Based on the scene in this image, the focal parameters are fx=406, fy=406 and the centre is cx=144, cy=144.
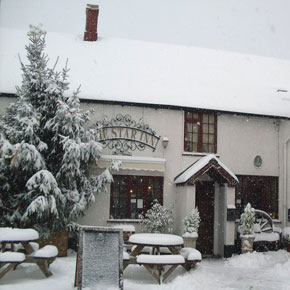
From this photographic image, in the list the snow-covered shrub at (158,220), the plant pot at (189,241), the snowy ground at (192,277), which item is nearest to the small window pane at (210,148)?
the snow-covered shrub at (158,220)

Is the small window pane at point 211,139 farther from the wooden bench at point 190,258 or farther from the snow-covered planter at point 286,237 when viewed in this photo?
the wooden bench at point 190,258

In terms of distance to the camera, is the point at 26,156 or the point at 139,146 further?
the point at 139,146

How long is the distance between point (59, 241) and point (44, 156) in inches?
105

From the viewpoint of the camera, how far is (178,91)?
15633 mm

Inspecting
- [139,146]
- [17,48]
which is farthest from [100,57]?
[139,146]

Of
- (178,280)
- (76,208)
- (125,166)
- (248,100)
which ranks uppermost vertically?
(248,100)

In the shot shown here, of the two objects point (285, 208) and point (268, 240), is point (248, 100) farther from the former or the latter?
point (268, 240)

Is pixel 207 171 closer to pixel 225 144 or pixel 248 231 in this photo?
pixel 225 144

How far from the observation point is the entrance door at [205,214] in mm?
14734

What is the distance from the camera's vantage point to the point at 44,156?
12.7 meters

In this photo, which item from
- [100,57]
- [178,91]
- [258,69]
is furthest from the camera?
[258,69]

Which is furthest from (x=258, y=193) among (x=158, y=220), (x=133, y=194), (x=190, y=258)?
(x=190, y=258)

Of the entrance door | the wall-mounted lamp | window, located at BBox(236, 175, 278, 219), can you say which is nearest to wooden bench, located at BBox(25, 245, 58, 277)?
the wall-mounted lamp

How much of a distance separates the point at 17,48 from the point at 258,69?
10750mm
